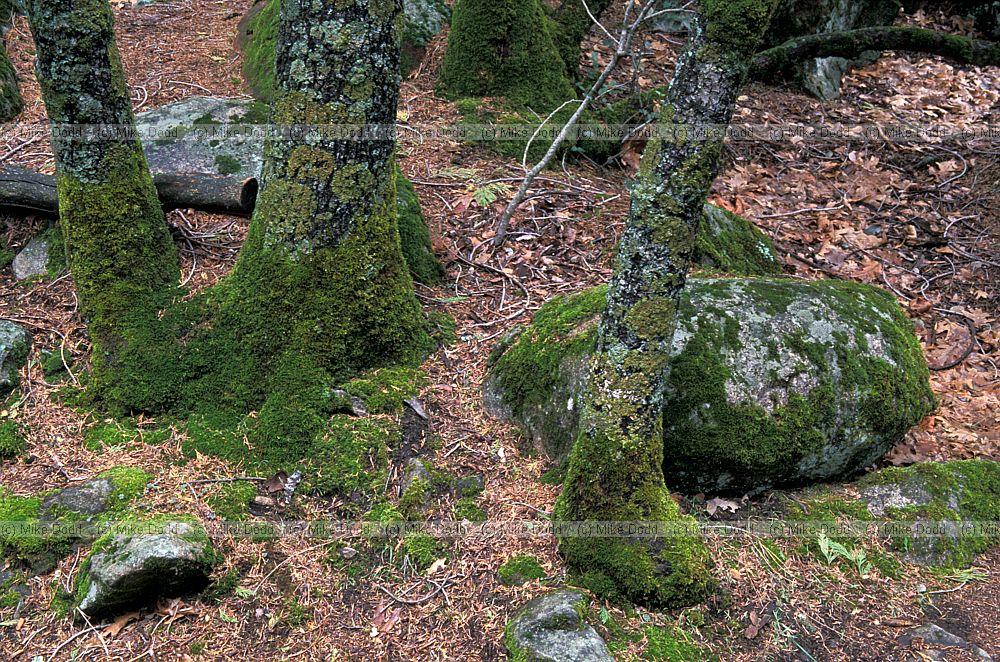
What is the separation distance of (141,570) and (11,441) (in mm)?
1455

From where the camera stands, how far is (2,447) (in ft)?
13.3

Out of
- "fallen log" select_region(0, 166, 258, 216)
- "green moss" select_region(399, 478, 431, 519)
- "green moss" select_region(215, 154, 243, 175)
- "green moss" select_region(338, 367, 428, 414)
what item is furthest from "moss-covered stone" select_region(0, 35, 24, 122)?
"green moss" select_region(399, 478, 431, 519)

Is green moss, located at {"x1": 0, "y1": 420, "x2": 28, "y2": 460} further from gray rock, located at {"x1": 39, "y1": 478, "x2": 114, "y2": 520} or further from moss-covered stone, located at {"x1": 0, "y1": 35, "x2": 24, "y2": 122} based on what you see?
moss-covered stone, located at {"x1": 0, "y1": 35, "x2": 24, "y2": 122}

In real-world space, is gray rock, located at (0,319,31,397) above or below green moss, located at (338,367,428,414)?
below

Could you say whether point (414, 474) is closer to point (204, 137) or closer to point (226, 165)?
point (226, 165)

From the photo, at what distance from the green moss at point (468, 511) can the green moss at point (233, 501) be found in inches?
43.0

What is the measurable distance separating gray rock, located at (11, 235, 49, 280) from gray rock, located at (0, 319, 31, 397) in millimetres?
558

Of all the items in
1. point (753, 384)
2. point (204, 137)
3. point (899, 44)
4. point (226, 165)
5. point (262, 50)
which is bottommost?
point (753, 384)

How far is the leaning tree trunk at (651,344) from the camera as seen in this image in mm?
2844

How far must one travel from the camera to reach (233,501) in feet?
12.5

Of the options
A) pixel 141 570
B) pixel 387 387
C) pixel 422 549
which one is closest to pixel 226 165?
pixel 387 387

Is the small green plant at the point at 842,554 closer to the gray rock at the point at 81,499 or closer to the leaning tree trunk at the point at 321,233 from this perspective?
the leaning tree trunk at the point at 321,233

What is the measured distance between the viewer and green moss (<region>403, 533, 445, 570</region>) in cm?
366

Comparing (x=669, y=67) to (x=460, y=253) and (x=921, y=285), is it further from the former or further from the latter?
(x=460, y=253)
